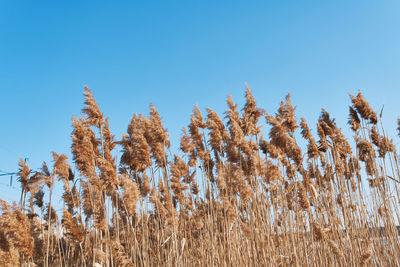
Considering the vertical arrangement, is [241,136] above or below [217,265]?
above

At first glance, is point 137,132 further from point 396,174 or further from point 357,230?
point 396,174

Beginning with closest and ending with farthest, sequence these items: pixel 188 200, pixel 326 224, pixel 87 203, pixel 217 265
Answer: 1. pixel 87 203
2. pixel 217 265
3. pixel 326 224
4. pixel 188 200

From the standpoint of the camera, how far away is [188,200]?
23.5ft

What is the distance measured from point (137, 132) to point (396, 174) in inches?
207

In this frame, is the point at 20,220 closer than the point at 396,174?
Yes

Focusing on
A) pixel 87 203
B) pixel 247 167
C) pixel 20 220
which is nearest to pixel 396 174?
pixel 247 167

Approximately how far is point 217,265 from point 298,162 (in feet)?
6.92

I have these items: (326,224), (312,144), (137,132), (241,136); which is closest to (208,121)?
(241,136)

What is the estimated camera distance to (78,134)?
444cm

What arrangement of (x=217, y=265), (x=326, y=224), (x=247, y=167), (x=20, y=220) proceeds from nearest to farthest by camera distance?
(x=20, y=220), (x=217, y=265), (x=247, y=167), (x=326, y=224)

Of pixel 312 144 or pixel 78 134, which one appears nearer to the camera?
pixel 78 134

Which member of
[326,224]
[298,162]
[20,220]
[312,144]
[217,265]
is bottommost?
[217,265]

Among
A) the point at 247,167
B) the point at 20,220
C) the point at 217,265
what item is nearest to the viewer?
the point at 20,220

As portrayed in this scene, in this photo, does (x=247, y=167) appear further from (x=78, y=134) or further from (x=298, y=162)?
(x=78, y=134)
